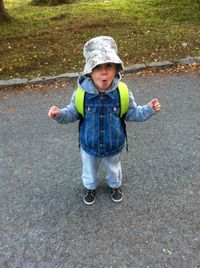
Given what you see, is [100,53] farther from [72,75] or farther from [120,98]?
[72,75]

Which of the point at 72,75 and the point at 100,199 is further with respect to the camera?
the point at 72,75

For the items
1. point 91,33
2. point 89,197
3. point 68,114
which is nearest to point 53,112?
→ point 68,114

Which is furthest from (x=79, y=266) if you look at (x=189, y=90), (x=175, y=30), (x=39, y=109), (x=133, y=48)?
(x=175, y=30)

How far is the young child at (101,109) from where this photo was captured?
238cm

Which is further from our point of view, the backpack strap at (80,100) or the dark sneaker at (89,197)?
the dark sneaker at (89,197)

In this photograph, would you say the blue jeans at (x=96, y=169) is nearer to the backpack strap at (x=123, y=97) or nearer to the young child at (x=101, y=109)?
the young child at (x=101, y=109)

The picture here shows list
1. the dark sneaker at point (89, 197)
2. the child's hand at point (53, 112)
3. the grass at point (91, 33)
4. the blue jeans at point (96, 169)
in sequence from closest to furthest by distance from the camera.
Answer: the child's hand at point (53, 112) < the blue jeans at point (96, 169) < the dark sneaker at point (89, 197) < the grass at point (91, 33)

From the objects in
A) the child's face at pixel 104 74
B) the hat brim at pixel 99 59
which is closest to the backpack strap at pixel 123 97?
the child's face at pixel 104 74

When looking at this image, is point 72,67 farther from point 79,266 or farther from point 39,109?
point 79,266

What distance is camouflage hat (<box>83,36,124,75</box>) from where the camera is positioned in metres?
2.32

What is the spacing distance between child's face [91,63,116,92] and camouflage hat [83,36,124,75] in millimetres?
50

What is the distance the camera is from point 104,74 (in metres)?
2.39

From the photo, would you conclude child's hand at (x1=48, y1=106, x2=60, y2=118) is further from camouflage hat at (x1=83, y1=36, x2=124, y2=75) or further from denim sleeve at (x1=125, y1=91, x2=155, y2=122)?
denim sleeve at (x1=125, y1=91, x2=155, y2=122)

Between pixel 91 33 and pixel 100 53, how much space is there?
Result: 448cm
